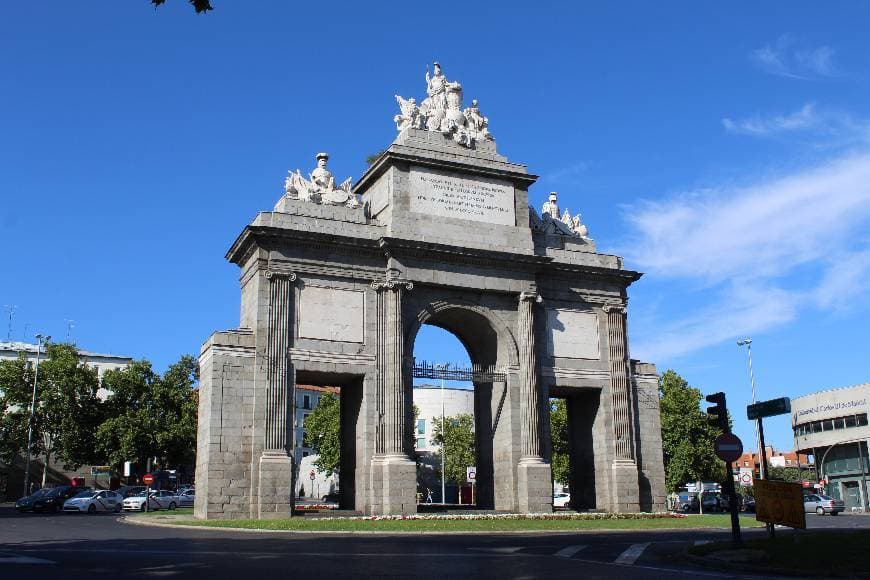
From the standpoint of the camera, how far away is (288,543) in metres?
21.2

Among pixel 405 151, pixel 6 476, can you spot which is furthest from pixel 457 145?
pixel 6 476

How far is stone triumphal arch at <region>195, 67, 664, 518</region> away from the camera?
3503 centimetres

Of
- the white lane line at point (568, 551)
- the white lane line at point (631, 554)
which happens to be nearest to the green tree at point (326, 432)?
the white lane line at point (631, 554)

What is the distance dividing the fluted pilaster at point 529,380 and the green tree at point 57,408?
3891 cm

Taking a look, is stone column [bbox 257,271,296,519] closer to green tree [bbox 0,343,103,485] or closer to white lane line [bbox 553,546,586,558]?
white lane line [bbox 553,546,586,558]

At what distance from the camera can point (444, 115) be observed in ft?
137

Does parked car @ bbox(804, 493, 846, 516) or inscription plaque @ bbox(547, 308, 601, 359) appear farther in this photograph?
parked car @ bbox(804, 493, 846, 516)

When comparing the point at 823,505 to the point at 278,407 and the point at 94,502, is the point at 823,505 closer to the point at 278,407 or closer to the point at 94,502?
the point at 278,407

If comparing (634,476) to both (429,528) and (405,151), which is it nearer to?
(429,528)

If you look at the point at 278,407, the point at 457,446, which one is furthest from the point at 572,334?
the point at 457,446

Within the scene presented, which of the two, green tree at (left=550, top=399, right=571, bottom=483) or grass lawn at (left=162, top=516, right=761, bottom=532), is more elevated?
green tree at (left=550, top=399, right=571, bottom=483)

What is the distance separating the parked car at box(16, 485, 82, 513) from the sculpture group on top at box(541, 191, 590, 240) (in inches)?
1243

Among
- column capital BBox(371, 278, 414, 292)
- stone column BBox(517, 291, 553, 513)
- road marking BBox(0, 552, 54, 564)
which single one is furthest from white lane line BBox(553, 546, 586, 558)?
column capital BBox(371, 278, 414, 292)

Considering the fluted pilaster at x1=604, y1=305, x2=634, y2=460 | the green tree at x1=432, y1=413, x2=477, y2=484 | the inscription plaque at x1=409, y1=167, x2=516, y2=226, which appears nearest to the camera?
the inscription plaque at x1=409, y1=167, x2=516, y2=226
